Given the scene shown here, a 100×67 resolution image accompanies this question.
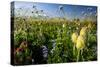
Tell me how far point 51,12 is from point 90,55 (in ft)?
2.15

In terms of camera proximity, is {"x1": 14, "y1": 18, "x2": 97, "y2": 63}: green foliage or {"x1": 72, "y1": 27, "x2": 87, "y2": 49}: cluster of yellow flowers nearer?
{"x1": 14, "y1": 18, "x2": 97, "y2": 63}: green foliage

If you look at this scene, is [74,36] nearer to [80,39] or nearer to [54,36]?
[80,39]

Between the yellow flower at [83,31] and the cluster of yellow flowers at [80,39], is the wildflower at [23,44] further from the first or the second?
the yellow flower at [83,31]

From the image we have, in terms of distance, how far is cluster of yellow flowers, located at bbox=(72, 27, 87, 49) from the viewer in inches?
91.7

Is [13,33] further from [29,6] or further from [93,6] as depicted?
[93,6]

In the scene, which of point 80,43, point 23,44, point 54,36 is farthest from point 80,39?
point 23,44

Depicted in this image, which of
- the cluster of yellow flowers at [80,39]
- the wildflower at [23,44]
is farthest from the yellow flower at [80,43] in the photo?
the wildflower at [23,44]

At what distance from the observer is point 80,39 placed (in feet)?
7.73

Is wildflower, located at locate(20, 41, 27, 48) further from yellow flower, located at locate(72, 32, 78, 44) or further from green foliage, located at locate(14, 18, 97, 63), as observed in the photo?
yellow flower, located at locate(72, 32, 78, 44)

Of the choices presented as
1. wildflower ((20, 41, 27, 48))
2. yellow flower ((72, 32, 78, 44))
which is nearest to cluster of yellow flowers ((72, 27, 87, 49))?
yellow flower ((72, 32, 78, 44))

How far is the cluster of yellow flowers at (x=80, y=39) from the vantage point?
2328 mm

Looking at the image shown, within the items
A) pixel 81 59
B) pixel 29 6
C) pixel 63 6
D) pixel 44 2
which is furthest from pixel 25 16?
pixel 81 59

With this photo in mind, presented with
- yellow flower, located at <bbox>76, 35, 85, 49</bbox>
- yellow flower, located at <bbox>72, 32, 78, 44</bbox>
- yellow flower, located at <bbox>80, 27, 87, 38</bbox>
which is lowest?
yellow flower, located at <bbox>76, 35, 85, 49</bbox>
